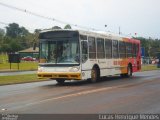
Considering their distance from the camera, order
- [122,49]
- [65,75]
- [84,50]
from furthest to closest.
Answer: [122,49], [84,50], [65,75]

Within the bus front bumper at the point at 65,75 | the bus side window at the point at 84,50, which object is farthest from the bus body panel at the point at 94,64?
the bus side window at the point at 84,50

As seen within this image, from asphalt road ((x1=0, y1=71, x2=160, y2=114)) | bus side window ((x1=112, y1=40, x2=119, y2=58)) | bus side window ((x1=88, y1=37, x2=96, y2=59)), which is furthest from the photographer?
bus side window ((x1=112, y1=40, x2=119, y2=58))

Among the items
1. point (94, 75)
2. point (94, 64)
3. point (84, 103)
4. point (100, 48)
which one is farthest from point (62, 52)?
point (84, 103)

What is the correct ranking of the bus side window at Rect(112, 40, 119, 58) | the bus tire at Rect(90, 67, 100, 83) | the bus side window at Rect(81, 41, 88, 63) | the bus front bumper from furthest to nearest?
the bus side window at Rect(112, 40, 119, 58) → the bus tire at Rect(90, 67, 100, 83) → the bus side window at Rect(81, 41, 88, 63) → the bus front bumper

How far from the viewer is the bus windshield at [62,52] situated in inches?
885

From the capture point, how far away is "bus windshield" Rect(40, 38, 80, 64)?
22.5 meters

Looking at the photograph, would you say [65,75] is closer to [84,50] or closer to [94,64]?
[84,50]

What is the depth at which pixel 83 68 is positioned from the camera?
22750mm

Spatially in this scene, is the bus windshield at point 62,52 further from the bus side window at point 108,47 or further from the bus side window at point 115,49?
the bus side window at point 115,49

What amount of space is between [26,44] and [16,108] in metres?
143

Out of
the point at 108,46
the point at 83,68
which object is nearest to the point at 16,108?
the point at 83,68

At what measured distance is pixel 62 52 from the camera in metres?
22.6

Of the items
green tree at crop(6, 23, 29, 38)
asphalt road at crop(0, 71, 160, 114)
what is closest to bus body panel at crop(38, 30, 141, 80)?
asphalt road at crop(0, 71, 160, 114)

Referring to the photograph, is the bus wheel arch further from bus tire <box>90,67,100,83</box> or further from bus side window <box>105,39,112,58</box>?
bus side window <box>105,39,112,58</box>
